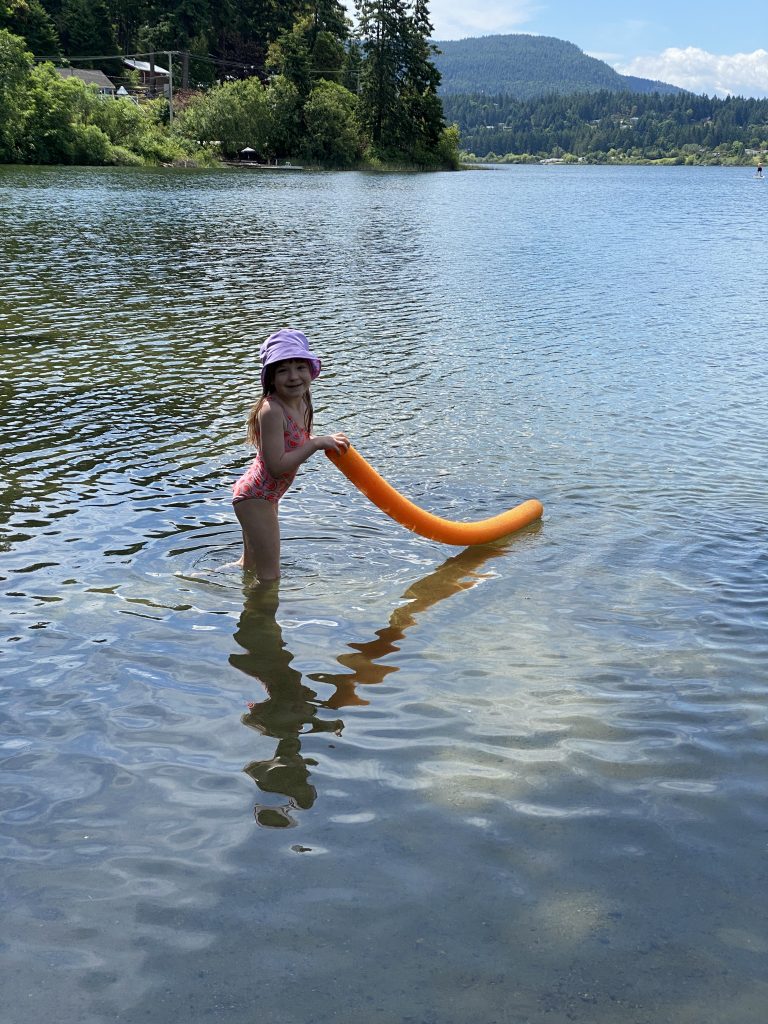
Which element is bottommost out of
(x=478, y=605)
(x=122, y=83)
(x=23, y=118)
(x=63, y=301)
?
(x=478, y=605)

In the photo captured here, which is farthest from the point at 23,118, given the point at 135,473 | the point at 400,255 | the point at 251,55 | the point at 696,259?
the point at 251,55

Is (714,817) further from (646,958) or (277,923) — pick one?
(277,923)

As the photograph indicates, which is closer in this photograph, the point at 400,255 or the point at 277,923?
the point at 277,923

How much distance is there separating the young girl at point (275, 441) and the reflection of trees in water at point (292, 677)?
1.04ft

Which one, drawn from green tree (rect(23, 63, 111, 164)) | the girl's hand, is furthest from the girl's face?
green tree (rect(23, 63, 111, 164))

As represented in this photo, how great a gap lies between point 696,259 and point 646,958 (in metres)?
27.7

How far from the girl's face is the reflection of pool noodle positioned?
47 cm

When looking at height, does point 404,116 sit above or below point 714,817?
above

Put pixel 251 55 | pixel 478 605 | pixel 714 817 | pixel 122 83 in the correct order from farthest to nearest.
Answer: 1. pixel 251 55
2. pixel 122 83
3. pixel 478 605
4. pixel 714 817

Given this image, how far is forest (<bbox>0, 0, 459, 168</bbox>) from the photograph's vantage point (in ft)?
238

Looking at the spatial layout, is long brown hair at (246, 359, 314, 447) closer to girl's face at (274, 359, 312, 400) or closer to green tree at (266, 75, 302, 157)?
girl's face at (274, 359, 312, 400)

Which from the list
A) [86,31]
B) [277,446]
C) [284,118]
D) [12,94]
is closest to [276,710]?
[277,446]

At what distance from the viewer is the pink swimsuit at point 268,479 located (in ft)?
19.5

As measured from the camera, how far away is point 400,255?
2788 cm
